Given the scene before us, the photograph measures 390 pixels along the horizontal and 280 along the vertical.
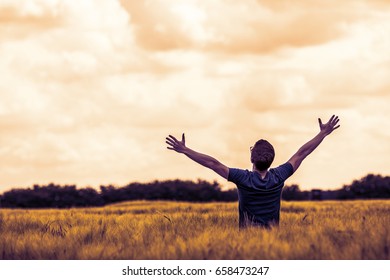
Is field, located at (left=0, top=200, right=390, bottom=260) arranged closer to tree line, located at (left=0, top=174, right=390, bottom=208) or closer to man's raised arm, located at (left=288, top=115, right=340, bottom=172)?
man's raised arm, located at (left=288, top=115, right=340, bottom=172)

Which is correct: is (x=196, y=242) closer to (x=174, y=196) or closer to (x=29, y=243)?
(x=29, y=243)

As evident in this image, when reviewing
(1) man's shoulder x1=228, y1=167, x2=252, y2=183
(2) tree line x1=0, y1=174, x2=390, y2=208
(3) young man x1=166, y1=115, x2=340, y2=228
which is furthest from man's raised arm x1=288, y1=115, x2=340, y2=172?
(2) tree line x1=0, y1=174, x2=390, y2=208

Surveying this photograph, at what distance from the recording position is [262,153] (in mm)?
5844

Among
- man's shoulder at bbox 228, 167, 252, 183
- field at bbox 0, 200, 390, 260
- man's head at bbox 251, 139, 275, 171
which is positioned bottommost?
field at bbox 0, 200, 390, 260

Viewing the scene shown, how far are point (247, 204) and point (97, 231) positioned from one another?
5.23 ft

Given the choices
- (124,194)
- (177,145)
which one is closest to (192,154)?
(177,145)

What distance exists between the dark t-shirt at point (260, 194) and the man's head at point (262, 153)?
16cm

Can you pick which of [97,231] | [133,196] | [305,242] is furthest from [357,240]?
[133,196]

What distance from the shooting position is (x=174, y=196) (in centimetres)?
3111

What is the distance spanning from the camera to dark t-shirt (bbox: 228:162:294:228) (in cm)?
595

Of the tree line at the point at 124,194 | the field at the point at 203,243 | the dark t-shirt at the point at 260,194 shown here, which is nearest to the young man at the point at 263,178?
the dark t-shirt at the point at 260,194

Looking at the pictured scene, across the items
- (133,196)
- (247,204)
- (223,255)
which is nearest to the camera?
(223,255)
